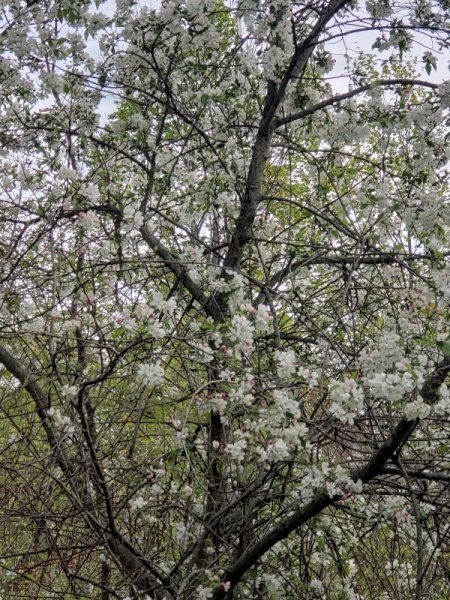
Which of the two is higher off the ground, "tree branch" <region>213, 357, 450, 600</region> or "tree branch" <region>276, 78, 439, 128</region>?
"tree branch" <region>276, 78, 439, 128</region>

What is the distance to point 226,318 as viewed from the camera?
12.1 ft

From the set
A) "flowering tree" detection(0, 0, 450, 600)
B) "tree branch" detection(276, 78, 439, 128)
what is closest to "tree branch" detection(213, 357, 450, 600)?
"flowering tree" detection(0, 0, 450, 600)

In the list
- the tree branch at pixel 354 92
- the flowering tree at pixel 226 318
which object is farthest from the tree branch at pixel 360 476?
the tree branch at pixel 354 92

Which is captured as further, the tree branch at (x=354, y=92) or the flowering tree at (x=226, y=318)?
the tree branch at (x=354, y=92)

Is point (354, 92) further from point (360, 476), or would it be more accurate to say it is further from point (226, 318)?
point (360, 476)

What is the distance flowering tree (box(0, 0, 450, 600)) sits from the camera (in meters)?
3.10

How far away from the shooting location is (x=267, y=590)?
145 inches

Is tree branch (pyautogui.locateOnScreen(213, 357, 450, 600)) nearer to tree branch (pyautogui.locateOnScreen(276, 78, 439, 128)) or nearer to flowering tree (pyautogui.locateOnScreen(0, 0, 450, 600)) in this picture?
flowering tree (pyautogui.locateOnScreen(0, 0, 450, 600))

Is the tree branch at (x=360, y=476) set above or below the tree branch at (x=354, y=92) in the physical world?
below

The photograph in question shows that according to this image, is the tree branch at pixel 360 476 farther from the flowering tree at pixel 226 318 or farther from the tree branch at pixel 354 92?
the tree branch at pixel 354 92

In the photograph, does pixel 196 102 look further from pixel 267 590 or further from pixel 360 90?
pixel 267 590

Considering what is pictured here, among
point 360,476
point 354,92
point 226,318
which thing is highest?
point 354,92

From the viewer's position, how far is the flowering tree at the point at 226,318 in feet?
10.2

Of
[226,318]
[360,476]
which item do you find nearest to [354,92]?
[226,318]
